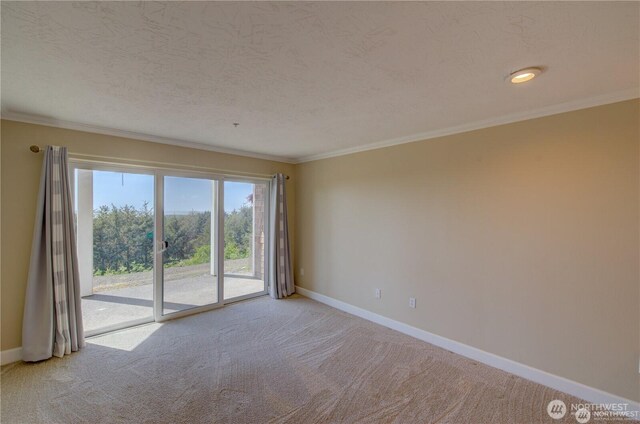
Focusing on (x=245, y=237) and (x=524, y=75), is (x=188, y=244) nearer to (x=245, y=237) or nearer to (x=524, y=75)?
(x=245, y=237)

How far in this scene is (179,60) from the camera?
170 cm

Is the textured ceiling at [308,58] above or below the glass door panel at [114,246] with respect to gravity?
above

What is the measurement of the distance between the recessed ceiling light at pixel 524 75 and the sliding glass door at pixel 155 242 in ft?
12.2

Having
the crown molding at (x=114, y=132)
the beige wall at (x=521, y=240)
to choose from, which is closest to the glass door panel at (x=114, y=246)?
the crown molding at (x=114, y=132)

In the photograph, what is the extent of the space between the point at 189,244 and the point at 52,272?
146cm

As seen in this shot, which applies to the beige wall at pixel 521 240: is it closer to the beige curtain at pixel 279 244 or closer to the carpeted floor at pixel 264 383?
the carpeted floor at pixel 264 383

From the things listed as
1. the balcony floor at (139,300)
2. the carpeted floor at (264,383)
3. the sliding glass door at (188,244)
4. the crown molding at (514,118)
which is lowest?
the carpeted floor at (264,383)

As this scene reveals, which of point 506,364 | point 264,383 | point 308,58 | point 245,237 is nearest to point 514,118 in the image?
point 308,58

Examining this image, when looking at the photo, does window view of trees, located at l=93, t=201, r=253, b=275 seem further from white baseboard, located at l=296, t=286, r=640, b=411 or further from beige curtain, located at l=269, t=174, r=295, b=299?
white baseboard, located at l=296, t=286, r=640, b=411

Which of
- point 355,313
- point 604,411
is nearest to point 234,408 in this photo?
point 355,313

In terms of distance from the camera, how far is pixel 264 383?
7.97 ft

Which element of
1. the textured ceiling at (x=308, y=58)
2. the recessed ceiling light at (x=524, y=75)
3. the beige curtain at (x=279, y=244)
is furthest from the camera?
the beige curtain at (x=279, y=244)

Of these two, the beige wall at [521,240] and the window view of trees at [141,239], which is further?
the window view of trees at [141,239]

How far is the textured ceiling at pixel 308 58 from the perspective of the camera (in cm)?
129
